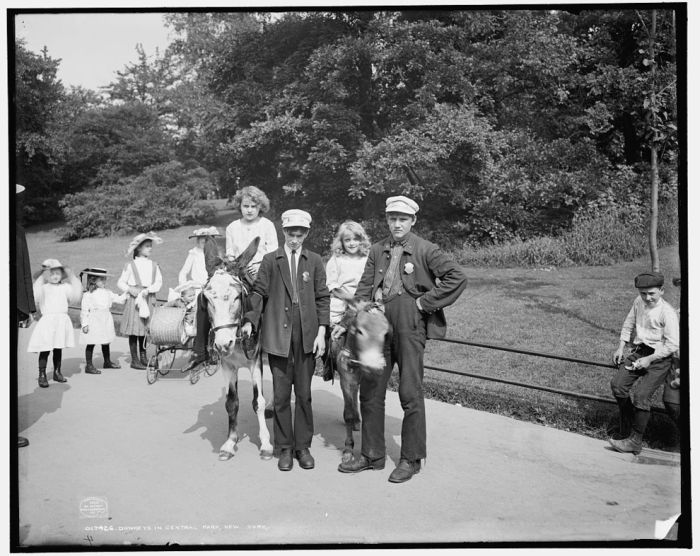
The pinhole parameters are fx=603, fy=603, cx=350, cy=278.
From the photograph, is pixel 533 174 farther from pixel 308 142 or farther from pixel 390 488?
pixel 390 488

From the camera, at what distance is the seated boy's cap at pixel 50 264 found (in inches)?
260

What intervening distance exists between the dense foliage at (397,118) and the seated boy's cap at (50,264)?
1.32 ft

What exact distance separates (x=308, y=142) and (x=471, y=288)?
2.77 m

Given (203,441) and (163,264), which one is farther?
(163,264)

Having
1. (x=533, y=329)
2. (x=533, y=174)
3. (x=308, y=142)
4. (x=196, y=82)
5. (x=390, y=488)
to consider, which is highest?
(x=196, y=82)

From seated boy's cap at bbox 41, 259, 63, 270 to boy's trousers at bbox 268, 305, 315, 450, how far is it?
3273mm

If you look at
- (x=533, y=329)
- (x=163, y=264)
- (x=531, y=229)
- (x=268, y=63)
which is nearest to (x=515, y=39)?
(x=531, y=229)

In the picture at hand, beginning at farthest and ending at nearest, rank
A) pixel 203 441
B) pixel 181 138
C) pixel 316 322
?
pixel 181 138 < pixel 203 441 < pixel 316 322

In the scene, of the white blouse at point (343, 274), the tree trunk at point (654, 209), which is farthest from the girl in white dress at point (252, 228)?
the tree trunk at point (654, 209)

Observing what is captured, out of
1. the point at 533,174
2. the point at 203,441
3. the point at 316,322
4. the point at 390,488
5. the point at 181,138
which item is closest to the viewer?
the point at 390,488

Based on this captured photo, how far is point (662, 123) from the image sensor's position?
570cm

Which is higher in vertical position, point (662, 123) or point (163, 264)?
point (662, 123)

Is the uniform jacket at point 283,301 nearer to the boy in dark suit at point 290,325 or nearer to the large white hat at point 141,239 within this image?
the boy in dark suit at point 290,325

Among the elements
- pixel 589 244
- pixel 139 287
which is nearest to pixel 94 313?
pixel 139 287
